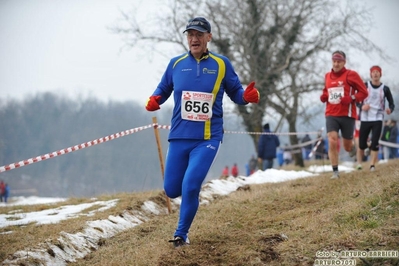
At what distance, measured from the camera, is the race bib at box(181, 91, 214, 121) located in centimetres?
627

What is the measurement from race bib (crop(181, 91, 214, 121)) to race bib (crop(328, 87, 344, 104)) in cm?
498

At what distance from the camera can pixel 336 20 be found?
27125mm

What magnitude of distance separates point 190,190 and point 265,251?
1083mm

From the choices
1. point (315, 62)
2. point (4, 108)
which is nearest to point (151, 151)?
point (4, 108)

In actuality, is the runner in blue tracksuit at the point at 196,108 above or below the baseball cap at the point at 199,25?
below

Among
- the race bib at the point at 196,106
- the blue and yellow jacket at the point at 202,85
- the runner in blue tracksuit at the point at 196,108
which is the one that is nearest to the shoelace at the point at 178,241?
the runner in blue tracksuit at the point at 196,108

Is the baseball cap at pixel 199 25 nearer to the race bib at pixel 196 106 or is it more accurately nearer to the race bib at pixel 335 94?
the race bib at pixel 196 106

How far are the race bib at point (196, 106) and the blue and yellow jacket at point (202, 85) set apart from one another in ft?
0.14

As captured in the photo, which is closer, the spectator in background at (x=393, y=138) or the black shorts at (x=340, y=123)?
the black shorts at (x=340, y=123)

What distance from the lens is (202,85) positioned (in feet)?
20.7

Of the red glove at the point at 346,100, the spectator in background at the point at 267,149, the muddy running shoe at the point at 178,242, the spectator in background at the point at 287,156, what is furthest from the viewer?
the spectator in background at the point at 287,156

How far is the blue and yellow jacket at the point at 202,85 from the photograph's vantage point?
631cm

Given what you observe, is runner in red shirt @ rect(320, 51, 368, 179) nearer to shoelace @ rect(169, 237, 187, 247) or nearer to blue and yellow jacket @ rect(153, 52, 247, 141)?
blue and yellow jacket @ rect(153, 52, 247, 141)

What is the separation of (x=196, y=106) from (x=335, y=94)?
16.9 feet
